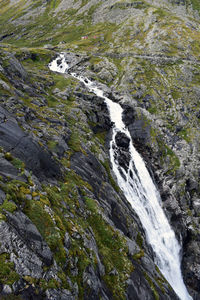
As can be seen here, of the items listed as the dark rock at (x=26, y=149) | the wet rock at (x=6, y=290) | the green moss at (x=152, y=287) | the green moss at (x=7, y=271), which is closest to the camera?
the wet rock at (x=6, y=290)

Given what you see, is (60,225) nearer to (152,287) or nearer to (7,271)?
(7,271)

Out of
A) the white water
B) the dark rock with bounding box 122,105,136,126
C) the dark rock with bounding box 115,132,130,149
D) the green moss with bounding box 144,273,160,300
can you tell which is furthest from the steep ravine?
the dark rock with bounding box 122,105,136,126

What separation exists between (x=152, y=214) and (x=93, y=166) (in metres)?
18.4

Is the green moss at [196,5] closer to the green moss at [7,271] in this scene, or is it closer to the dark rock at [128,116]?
the dark rock at [128,116]

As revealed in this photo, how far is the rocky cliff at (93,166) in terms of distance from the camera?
11.4 metres

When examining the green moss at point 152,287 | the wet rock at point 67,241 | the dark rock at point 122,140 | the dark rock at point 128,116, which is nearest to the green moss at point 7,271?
the wet rock at point 67,241

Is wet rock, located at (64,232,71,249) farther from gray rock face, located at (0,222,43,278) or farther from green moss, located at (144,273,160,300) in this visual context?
green moss, located at (144,273,160,300)

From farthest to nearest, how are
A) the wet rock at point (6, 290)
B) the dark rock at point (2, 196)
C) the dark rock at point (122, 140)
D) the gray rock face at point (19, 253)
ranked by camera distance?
1. the dark rock at point (122, 140)
2. the dark rock at point (2, 196)
3. the gray rock face at point (19, 253)
4. the wet rock at point (6, 290)

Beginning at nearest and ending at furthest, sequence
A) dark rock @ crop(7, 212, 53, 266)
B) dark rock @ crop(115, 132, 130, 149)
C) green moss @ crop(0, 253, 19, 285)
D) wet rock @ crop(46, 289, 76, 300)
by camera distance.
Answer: green moss @ crop(0, 253, 19, 285)
wet rock @ crop(46, 289, 76, 300)
dark rock @ crop(7, 212, 53, 266)
dark rock @ crop(115, 132, 130, 149)

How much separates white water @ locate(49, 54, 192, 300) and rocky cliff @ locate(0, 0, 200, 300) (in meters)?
2.96

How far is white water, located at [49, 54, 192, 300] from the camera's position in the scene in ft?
108

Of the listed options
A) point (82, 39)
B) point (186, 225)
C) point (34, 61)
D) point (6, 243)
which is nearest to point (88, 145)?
point (6, 243)

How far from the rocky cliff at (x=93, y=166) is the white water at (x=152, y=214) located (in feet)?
9.70

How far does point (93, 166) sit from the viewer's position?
29.6m
